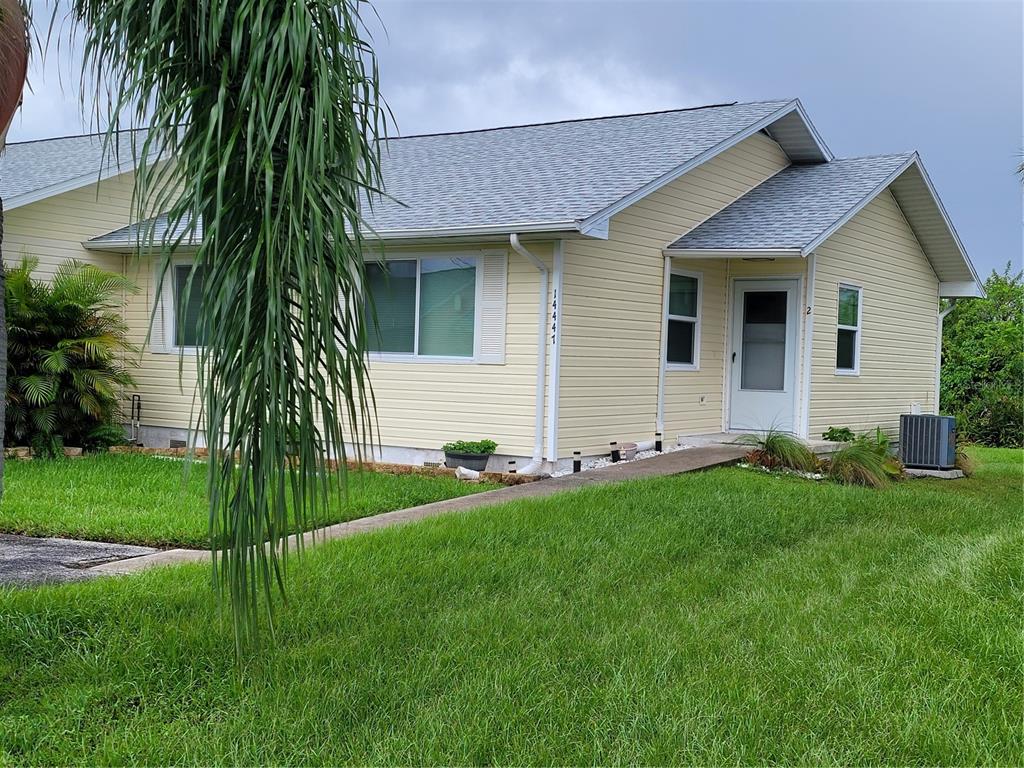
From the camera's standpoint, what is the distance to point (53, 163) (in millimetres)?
16250

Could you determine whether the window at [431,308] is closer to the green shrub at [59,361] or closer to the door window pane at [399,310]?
the door window pane at [399,310]

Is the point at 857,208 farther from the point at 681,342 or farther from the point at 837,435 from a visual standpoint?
the point at 837,435

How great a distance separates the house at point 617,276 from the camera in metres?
11.5

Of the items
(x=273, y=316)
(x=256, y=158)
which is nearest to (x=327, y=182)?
(x=256, y=158)

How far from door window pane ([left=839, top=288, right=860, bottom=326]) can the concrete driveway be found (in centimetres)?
1056

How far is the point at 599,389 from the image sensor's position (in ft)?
39.5

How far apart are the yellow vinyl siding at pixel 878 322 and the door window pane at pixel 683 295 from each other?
1.63m

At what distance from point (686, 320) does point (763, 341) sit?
50.5 inches

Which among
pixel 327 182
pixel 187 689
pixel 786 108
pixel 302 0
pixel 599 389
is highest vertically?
pixel 786 108

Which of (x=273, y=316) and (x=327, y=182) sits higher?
(x=327, y=182)

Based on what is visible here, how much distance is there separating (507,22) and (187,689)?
971 cm

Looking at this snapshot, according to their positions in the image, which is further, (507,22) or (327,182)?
(507,22)

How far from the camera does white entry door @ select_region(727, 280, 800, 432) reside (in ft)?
44.8

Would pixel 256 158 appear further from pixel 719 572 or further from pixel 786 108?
pixel 786 108
